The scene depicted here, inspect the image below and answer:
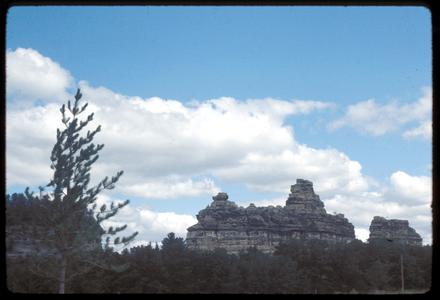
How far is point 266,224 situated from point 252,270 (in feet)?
166

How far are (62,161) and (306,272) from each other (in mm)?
28056

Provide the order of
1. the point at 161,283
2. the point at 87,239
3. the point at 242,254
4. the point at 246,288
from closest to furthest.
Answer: the point at 87,239 → the point at 161,283 → the point at 246,288 → the point at 242,254

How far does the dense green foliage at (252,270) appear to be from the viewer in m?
35.0

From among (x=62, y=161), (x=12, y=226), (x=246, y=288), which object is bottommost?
(x=246, y=288)

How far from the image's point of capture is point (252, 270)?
155ft

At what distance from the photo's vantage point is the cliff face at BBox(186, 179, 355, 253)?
9500cm

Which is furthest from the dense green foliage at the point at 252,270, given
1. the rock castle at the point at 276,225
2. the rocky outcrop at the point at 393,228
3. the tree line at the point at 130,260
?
the rocky outcrop at the point at 393,228

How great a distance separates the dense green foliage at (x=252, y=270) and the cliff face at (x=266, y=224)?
36907 millimetres

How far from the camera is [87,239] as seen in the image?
2766cm

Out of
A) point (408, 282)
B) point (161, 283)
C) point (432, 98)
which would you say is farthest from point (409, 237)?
point (432, 98)

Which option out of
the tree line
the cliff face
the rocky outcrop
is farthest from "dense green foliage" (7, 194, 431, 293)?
the rocky outcrop

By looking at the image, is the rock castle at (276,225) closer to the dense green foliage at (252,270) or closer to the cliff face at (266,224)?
the cliff face at (266,224)

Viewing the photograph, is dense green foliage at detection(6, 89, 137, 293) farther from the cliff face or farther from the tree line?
the cliff face

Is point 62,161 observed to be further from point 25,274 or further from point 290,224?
point 290,224
